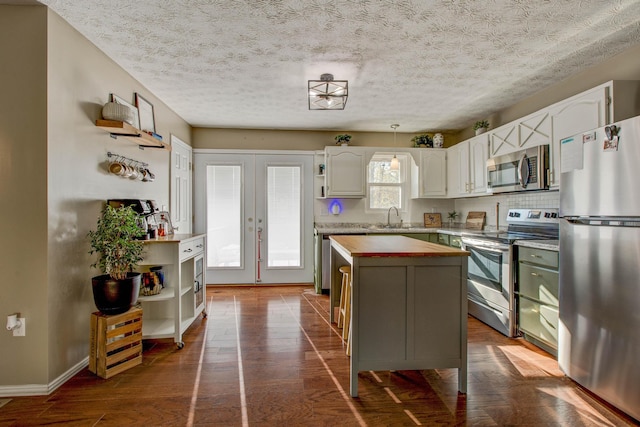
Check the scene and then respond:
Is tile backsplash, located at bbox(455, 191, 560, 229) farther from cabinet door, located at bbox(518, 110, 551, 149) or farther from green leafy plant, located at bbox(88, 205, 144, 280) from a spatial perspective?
green leafy plant, located at bbox(88, 205, 144, 280)

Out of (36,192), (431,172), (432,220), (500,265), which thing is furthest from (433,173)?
A: (36,192)

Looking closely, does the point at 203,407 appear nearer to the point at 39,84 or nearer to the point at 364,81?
the point at 39,84

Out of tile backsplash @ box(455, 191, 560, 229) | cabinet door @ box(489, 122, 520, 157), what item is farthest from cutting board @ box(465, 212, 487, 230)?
cabinet door @ box(489, 122, 520, 157)

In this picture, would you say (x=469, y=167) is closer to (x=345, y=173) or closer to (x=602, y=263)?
(x=345, y=173)

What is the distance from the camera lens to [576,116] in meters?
2.62

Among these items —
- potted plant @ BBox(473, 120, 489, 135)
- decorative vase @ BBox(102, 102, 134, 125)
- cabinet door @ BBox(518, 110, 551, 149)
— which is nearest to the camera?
decorative vase @ BBox(102, 102, 134, 125)

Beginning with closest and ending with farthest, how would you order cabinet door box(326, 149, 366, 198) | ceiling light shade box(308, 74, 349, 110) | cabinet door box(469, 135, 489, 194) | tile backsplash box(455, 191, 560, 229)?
ceiling light shade box(308, 74, 349, 110), tile backsplash box(455, 191, 560, 229), cabinet door box(469, 135, 489, 194), cabinet door box(326, 149, 366, 198)

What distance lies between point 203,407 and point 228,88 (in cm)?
283

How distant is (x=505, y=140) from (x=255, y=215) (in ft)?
11.3

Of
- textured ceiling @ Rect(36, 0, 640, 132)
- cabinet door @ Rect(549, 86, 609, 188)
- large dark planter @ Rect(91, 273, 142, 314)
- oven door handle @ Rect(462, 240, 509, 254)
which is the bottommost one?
large dark planter @ Rect(91, 273, 142, 314)

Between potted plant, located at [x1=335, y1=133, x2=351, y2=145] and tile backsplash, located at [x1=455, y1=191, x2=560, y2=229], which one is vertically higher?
potted plant, located at [x1=335, y1=133, x2=351, y2=145]

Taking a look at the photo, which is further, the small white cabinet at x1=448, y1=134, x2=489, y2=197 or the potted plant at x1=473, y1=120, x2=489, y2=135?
the potted plant at x1=473, y1=120, x2=489, y2=135

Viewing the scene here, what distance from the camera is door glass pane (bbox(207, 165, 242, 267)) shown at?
4.83 meters

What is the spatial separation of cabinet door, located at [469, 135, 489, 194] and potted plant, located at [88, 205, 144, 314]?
378 cm
